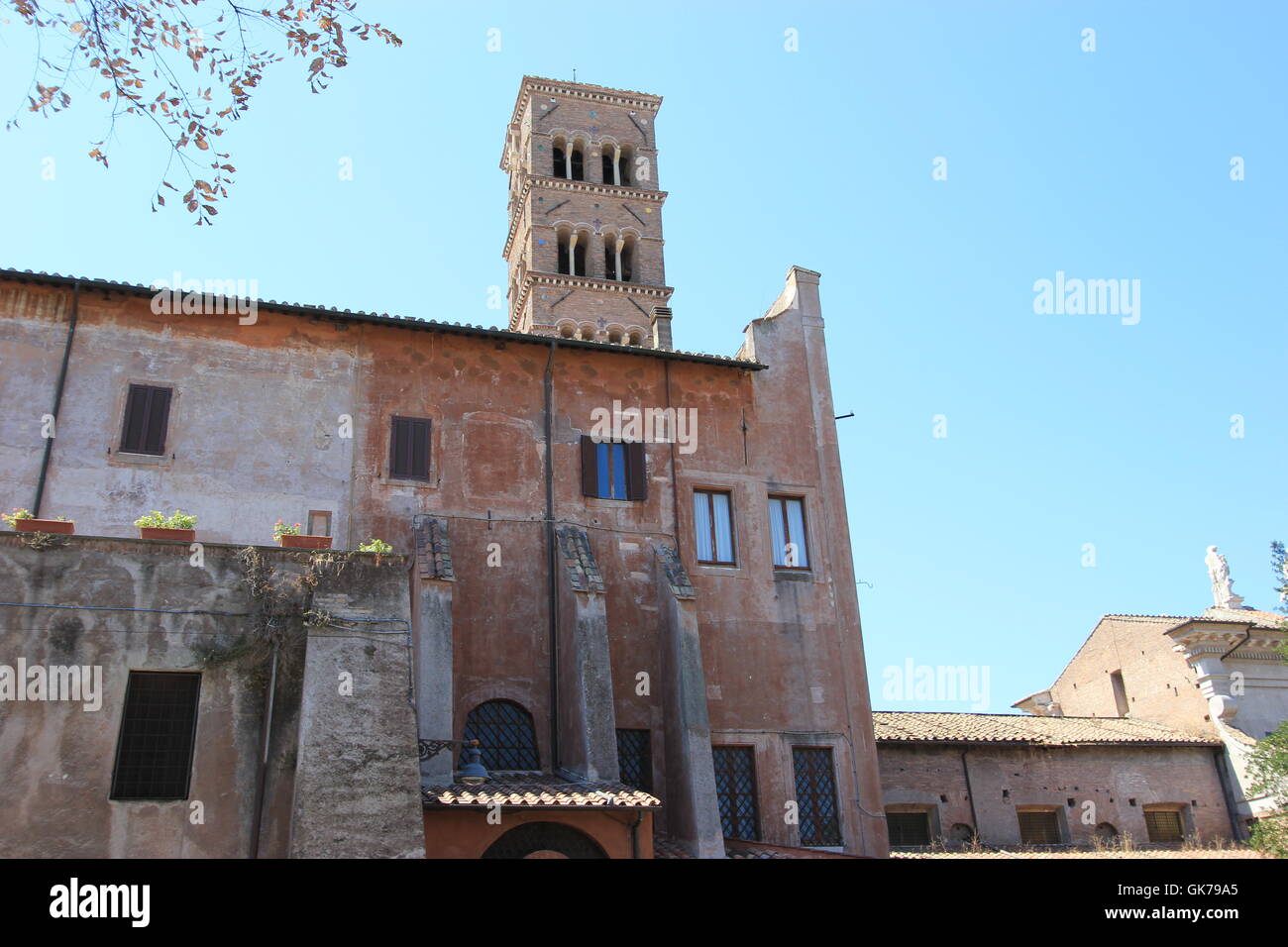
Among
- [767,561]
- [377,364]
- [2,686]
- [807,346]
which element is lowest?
[2,686]

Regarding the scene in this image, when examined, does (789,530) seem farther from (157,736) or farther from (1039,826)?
(157,736)

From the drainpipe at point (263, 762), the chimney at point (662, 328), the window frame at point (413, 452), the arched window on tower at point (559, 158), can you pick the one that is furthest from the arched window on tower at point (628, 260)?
the drainpipe at point (263, 762)

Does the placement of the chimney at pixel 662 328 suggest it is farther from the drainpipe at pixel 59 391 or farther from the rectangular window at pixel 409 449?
the drainpipe at pixel 59 391

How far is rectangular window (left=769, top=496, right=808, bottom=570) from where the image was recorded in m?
21.0

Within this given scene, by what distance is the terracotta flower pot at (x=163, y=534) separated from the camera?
12984 millimetres

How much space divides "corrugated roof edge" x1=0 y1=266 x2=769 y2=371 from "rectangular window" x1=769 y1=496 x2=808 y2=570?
284 centimetres

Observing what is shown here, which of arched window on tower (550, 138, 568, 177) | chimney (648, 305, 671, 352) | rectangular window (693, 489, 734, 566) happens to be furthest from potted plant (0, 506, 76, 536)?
arched window on tower (550, 138, 568, 177)

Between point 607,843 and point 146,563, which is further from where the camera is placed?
point 607,843

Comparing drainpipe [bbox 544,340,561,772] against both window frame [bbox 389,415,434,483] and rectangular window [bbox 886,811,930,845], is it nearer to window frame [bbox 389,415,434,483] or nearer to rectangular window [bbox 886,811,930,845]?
window frame [bbox 389,415,434,483]
